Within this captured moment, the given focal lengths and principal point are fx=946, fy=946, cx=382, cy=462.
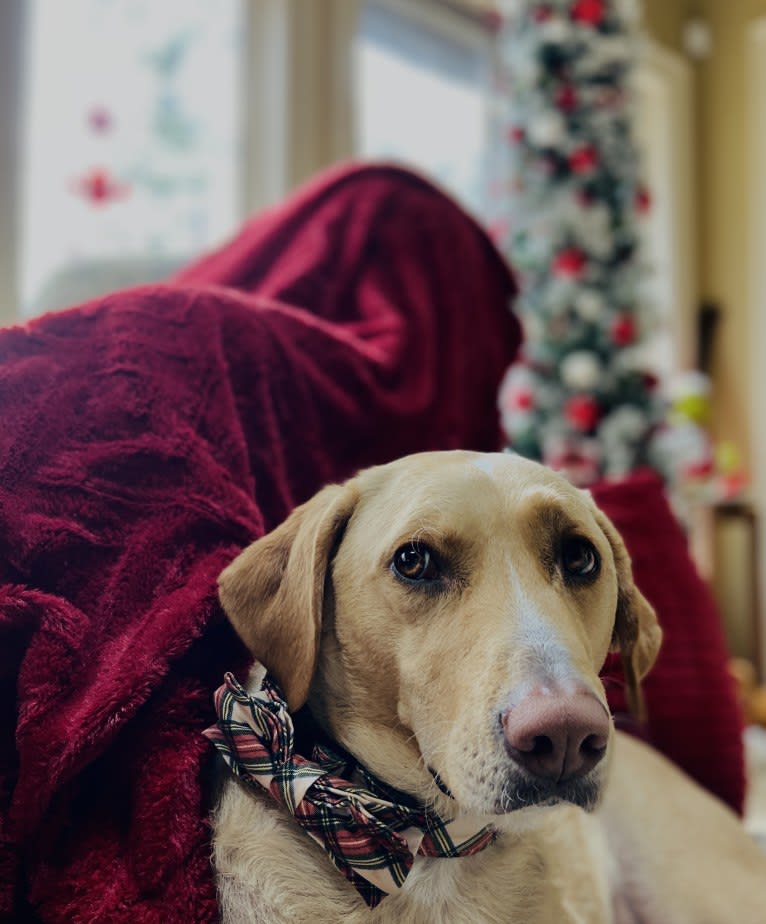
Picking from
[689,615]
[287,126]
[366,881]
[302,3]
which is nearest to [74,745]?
[366,881]

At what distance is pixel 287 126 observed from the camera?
3547 mm

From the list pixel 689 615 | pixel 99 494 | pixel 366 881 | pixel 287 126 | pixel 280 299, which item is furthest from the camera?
pixel 287 126

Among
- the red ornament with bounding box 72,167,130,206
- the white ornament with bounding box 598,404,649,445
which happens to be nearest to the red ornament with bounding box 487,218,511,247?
the white ornament with bounding box 598,404,649,445

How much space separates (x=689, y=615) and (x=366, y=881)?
2.25 ft

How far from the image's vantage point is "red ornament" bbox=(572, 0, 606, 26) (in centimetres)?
359

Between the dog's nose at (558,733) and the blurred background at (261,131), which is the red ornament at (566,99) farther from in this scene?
the dog's nose at (558,733)

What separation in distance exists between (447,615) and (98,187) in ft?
9.25

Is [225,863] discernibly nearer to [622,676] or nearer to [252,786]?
[252,786]

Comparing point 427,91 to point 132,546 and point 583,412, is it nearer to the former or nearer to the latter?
point 583,412

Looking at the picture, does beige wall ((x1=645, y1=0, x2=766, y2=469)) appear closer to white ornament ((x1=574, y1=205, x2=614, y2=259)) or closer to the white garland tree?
the white garland tree

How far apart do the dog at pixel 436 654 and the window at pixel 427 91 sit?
3333mm

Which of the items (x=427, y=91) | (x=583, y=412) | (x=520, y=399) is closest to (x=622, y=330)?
(x=583, y=412)

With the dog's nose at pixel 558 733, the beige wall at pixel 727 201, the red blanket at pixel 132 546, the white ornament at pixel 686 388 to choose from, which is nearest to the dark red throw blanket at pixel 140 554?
the red blanket at pixel 132 546

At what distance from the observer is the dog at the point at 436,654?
642mm
